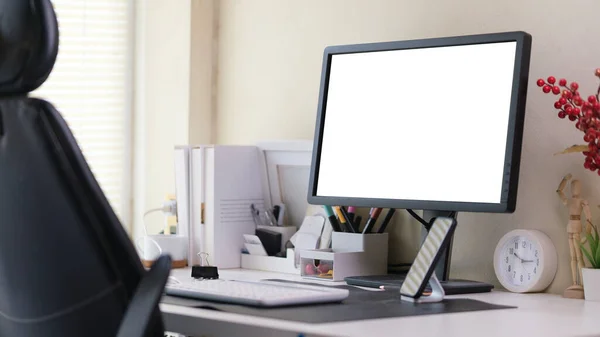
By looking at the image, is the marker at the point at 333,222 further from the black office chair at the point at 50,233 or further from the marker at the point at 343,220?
the black office chair at the point at 50,233

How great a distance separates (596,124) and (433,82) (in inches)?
13.3

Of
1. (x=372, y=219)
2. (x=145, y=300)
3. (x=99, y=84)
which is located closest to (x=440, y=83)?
(x=372, y=219)

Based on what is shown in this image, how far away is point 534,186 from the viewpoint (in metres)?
1.92

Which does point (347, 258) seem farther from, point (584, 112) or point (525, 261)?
point (584, 112)

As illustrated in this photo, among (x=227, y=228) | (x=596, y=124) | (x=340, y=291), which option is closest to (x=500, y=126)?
(x=596, y=124)

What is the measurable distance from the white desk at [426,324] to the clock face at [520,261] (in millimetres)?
187

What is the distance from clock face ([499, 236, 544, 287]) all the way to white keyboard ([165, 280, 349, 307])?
1.37 ft

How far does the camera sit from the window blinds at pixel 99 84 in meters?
2.79

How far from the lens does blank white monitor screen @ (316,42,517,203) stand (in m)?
1.79

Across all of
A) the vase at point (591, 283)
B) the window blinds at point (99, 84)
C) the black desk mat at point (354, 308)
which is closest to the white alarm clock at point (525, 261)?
the vase at point (591, 283)

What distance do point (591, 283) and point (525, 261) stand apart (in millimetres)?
167

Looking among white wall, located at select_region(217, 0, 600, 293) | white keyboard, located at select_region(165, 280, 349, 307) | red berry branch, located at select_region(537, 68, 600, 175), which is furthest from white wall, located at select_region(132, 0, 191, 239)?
red berry branch, located at select_region(537, 68, 600, 175)

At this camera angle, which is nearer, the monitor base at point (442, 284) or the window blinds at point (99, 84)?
the monitor base at point (442, 284)

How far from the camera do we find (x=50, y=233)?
1224mm
